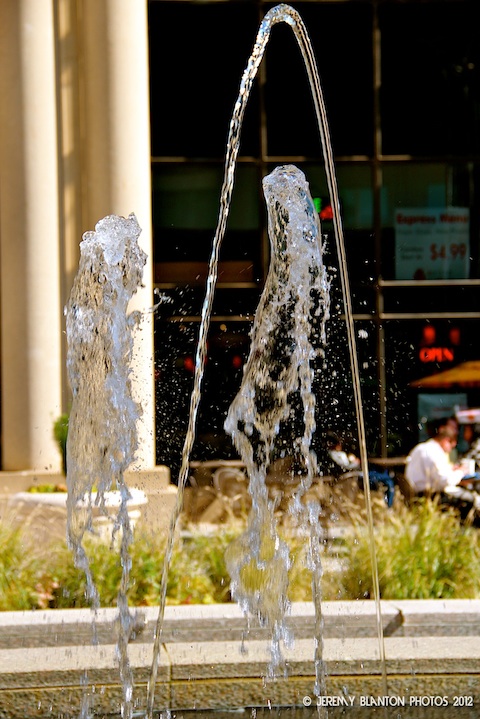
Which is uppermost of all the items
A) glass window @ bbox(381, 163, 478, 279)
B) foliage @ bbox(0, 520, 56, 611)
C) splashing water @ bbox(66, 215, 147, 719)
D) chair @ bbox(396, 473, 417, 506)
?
glass window @ bbox(381, 163, 478, 279)

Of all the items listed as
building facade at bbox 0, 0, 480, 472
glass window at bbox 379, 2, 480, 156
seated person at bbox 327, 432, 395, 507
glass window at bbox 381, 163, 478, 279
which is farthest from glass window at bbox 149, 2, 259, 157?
seated person at bbox 327, 432, 395, 507

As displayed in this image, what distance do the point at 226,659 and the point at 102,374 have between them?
1.70 meters

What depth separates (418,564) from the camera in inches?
292

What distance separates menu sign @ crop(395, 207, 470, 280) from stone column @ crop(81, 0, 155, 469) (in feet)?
14.0

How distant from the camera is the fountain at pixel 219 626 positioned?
575 cm

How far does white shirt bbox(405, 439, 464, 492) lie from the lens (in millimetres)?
10734

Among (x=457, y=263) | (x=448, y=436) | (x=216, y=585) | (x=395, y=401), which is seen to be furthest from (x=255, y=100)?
(x=216, y=585)

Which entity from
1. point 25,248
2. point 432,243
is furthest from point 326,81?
point 25,248

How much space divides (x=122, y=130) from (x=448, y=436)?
5.35 metres

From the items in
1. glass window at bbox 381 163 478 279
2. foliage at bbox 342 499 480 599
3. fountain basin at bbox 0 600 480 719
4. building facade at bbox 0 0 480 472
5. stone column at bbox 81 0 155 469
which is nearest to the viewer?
fountain basin at bbox 0 600 480 719

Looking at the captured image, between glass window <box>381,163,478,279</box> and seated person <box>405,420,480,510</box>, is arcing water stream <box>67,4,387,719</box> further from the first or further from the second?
glass window <box>381,163,478,279</box>

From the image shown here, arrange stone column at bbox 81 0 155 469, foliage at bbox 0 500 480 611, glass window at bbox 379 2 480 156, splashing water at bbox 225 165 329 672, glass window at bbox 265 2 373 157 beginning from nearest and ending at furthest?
splashing water at bbox 225 165 329 672 < foliage at bbox 0 500 480 611 < stone column at bbox 81 0 155 469 < glass window at bbox 265 2 373 157 < glass window at bbox 379 2 480 156

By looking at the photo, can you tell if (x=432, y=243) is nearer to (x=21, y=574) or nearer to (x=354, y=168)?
(x=354, y=168)

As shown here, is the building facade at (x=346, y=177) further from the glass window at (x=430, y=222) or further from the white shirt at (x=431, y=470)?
the white shirt at (x=431, y=470)
